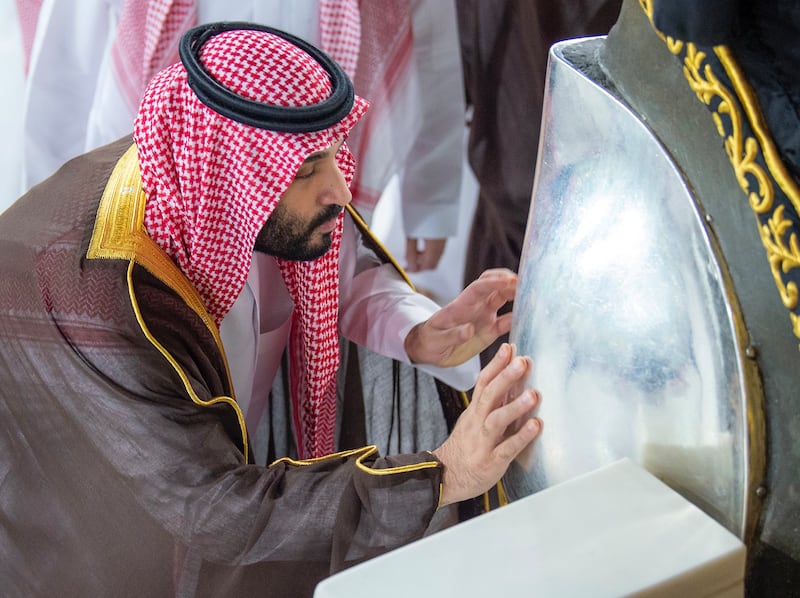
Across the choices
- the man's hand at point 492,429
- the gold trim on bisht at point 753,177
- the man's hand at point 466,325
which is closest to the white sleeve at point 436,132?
the man's hand at point 466,325

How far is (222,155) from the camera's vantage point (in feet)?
3.22

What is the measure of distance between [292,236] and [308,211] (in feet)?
0.10

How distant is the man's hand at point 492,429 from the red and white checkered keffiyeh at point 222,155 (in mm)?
292

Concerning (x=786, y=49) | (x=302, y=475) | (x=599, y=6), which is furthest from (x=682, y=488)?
(x=599, y=6)

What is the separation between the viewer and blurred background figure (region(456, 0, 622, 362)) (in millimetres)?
1451

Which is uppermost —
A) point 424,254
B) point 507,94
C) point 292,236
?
point 507,94

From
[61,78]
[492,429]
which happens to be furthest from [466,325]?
[61,78]

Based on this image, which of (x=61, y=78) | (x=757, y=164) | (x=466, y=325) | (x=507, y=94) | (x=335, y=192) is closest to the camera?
(x=757, y=164)

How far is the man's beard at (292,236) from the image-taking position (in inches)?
40.3

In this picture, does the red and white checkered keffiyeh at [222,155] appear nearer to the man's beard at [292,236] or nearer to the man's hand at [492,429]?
the man's beard at [292,236]

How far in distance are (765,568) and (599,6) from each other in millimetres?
928

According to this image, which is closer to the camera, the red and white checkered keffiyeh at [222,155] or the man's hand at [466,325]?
the red and white checkered keffiyeh at [222,155]

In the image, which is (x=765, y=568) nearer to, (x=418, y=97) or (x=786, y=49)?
(x=786, y=49)

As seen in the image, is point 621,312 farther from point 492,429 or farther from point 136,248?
point 136,248
